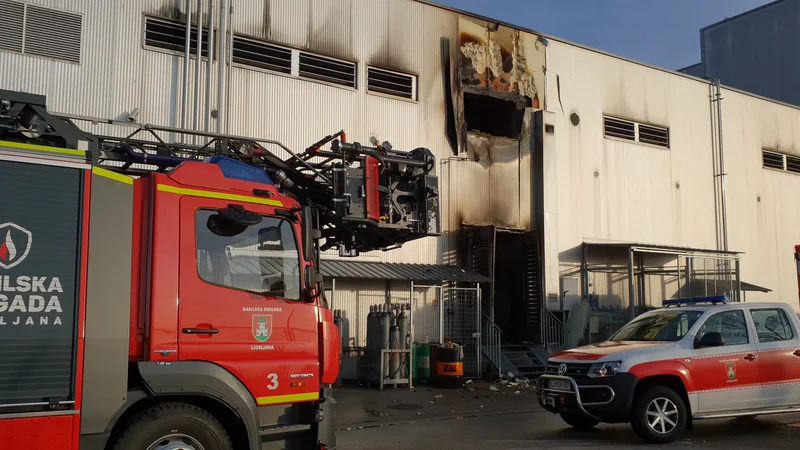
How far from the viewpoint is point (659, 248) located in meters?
20.1

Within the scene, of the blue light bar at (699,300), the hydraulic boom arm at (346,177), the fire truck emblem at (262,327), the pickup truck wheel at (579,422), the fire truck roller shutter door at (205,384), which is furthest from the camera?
the blue light bar at (699,300)

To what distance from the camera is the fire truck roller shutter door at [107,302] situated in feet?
18.2

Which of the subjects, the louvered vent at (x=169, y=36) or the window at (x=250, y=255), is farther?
the louvered vent at (x=169, y=36)

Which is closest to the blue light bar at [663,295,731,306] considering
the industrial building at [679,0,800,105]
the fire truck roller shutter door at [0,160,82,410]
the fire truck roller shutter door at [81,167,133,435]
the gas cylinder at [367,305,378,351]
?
the gas cylinder at [367,305,378,351]

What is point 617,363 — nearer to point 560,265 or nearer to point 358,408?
point 358,408

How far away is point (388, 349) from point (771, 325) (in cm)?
785

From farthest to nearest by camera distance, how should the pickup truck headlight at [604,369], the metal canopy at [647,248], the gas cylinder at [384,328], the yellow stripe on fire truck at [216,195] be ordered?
the metal canopy at [647,248] → the gas cylinder at [384,328] → the pickup truck headlight at [604,369] → the yellow stripe on fire truck at [216,195]

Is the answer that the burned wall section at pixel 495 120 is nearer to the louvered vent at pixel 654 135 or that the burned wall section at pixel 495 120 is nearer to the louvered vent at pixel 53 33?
the louvered vent at pixel 654 135

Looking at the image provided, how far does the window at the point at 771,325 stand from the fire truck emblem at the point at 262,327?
7369mm

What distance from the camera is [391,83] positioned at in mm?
18672

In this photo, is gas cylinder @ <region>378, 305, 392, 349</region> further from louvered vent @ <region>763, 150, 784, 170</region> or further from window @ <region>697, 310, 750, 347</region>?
louvered vent @ <region>763, 150, 784, 170</region>

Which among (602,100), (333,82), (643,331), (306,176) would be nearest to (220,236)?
(306,176)

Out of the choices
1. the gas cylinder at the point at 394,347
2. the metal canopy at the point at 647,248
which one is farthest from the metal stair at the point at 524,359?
the metal canopy at the point at 647,248

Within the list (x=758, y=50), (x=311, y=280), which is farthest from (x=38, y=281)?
(x=758, y=50)
